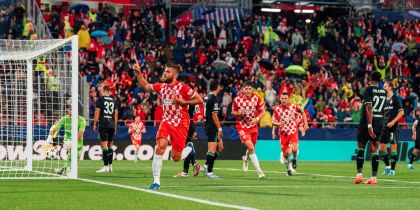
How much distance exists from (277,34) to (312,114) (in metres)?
10.1

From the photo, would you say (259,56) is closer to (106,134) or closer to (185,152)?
(106,134)

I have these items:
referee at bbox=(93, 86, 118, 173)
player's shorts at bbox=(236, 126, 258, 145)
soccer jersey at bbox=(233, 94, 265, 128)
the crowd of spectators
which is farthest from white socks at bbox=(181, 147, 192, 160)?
the crowd of spectators

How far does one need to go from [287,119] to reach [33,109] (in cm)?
788

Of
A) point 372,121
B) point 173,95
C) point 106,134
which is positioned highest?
point 173,95

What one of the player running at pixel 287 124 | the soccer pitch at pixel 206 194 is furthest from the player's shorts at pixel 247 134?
the player running at pixel 287 124

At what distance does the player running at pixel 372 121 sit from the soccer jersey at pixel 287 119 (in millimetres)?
6254

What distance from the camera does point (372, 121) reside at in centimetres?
2009

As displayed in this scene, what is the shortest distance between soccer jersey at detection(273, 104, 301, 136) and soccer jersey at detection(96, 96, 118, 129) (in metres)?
4.65

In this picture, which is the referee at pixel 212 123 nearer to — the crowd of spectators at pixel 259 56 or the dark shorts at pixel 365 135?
the dark shorts at pixel 365 135

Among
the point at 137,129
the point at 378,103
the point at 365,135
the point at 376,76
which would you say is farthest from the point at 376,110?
the point at 137,129

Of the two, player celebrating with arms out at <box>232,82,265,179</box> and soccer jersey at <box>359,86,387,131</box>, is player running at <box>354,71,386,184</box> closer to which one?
soccer jersey at <box>359,86,387,131</box>

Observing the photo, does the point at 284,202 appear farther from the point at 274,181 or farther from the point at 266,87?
the point at 266,87

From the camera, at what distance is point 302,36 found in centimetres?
5275

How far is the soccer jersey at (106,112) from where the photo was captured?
26.3 meters
